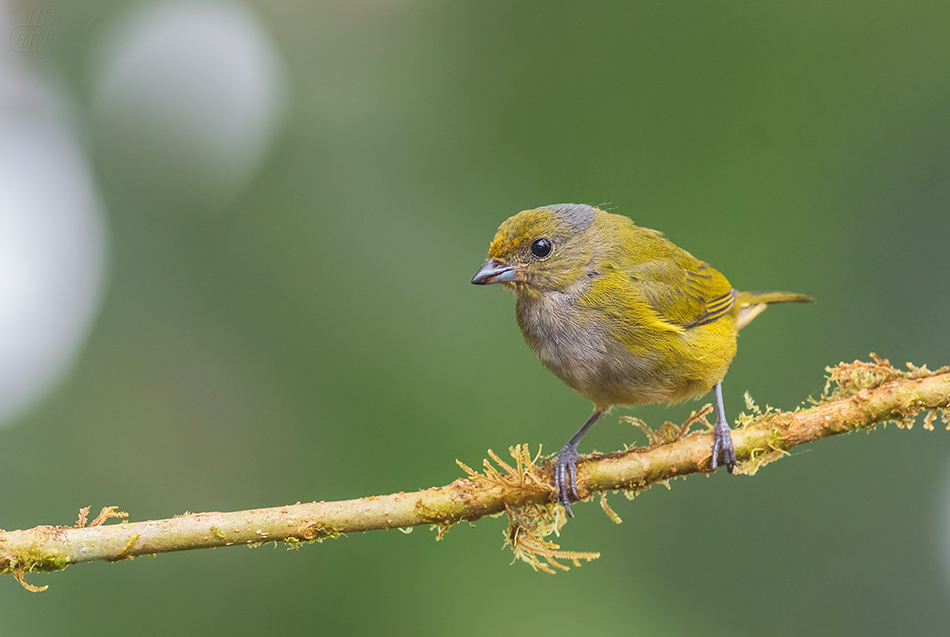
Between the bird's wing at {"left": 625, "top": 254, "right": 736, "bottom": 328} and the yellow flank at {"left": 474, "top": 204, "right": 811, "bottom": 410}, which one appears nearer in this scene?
the yellow flank at {"left": 474, "top": 204, "right": 811, "bottom": 410}

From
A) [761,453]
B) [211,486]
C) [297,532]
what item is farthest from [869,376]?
[211,486]

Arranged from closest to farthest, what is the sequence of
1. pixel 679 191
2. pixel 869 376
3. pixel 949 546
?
pixel 869 376 → pixel 949 546 → pixel 679 191

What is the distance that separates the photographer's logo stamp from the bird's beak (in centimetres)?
248

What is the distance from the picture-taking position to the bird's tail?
261 centimetres

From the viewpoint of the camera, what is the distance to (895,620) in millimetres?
2670

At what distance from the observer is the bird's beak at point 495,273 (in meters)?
2.16

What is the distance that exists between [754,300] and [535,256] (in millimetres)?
957

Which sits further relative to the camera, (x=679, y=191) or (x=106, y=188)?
(x=106, y=188)

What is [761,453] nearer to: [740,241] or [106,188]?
[740,241]

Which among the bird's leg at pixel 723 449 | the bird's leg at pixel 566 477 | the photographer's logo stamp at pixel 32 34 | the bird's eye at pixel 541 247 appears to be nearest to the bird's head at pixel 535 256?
the bird's eye at pixel 541 247

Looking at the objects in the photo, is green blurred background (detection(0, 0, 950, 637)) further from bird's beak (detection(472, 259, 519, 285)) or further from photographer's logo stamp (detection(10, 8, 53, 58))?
bird's beak (detection(472, 259, 519, 285))

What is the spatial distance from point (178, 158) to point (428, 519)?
8.50 ft

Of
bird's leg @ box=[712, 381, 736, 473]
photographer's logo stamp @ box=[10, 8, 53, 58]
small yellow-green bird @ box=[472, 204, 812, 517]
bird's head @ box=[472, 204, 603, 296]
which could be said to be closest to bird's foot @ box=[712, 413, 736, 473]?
bird's leg @ box=[712, 381, 736, 473]

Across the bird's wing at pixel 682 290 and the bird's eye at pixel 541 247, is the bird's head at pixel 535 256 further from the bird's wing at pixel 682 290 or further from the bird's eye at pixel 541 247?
the bird's wing at pixel 682 290
